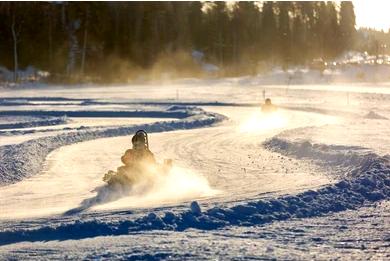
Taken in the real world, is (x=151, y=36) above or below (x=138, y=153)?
above

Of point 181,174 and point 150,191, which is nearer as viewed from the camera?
point 150,191

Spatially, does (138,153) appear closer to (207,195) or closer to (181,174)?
(181,174)

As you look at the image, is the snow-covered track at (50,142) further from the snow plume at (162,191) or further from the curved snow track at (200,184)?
the snow plume at (162,191)

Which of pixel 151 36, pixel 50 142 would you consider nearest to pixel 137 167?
pixel 50 142

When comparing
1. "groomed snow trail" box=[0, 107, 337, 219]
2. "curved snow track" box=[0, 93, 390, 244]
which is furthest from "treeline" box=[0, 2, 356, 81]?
"curved snow track" box=[0, 93, 390, 244]

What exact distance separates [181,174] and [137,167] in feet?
5.81

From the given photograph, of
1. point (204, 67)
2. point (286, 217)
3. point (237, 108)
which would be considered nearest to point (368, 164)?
point (286, 217)

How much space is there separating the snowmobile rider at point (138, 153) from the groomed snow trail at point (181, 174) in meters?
0.69

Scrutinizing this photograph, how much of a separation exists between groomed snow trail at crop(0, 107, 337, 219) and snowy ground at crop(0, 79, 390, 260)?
3 cm

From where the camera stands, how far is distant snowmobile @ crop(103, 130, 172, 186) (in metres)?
13.8

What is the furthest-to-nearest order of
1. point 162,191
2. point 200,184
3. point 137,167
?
point 200,184 → point 137,167 → point 162,191

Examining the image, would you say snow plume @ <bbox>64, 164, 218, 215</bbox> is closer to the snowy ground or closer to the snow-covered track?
the snowy ground

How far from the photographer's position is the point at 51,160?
1809cm

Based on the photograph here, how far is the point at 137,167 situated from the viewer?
1421 centimetres
